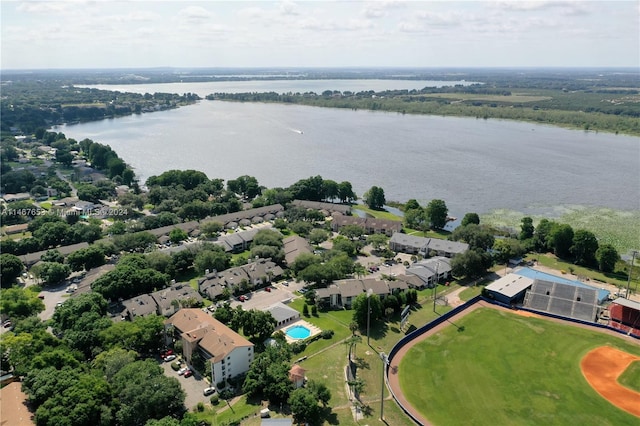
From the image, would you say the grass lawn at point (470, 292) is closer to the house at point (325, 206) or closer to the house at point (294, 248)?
the house at point (294, 248)

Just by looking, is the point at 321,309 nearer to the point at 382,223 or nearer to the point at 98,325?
the point at 98,325

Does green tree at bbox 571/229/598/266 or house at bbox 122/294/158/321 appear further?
green tree at bbox 571/229/598/266

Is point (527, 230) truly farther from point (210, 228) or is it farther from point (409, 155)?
point (409, 155)

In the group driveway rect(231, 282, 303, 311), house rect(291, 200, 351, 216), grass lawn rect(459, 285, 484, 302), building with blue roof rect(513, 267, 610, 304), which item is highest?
house rect(291, 200, 351, 216)

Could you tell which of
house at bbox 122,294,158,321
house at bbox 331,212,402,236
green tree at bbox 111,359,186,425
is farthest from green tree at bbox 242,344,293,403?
house at bbox 331,212,402,236

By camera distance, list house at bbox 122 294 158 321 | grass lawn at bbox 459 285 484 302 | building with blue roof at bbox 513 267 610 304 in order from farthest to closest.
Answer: grass lawn at bbox 459 285 484 302 < building with blue roof at bbox 513 267 610 304 < house at bbox 122 294 158 321

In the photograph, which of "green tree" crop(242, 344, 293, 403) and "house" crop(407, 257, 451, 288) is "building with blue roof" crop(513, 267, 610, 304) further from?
"green tree" crop(242, 344, 293, 403)

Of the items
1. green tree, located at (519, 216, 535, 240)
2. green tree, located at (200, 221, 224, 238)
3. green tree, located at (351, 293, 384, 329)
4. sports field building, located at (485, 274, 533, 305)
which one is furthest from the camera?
green tree, located at (200, 221, 224, 238)
